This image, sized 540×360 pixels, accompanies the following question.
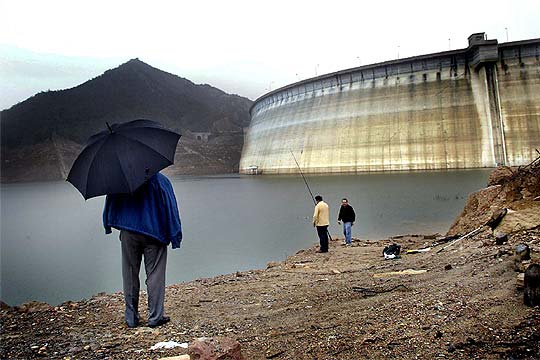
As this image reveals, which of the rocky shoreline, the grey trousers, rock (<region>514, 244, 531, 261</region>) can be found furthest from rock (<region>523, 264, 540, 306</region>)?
the grey trousers

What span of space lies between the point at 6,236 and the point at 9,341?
14575 millimetres

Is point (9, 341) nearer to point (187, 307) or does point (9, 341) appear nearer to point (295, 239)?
point (187, 307)

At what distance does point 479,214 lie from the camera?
781 centimetres

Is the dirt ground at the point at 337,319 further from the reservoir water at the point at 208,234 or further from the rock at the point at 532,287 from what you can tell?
the reservoir water at the point at 208,234

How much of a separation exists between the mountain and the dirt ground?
141 feet

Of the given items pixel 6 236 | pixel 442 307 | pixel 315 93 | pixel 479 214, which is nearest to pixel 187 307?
pixel 442 307

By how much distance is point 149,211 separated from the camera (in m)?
3.74

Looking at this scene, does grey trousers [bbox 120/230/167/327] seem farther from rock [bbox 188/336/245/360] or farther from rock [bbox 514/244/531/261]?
rock [bbox 514/244/531/261]

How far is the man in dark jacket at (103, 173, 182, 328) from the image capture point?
3725 mm

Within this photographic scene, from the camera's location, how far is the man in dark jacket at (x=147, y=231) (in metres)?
3.72

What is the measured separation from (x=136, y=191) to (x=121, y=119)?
10217cm

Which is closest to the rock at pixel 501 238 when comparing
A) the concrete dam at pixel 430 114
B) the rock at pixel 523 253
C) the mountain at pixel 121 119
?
the rock at pixel 523 253

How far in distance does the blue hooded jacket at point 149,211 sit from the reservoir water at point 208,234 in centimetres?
479

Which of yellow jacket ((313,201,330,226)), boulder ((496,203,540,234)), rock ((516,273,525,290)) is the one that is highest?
yellow jacket ((313,201,330,226))
